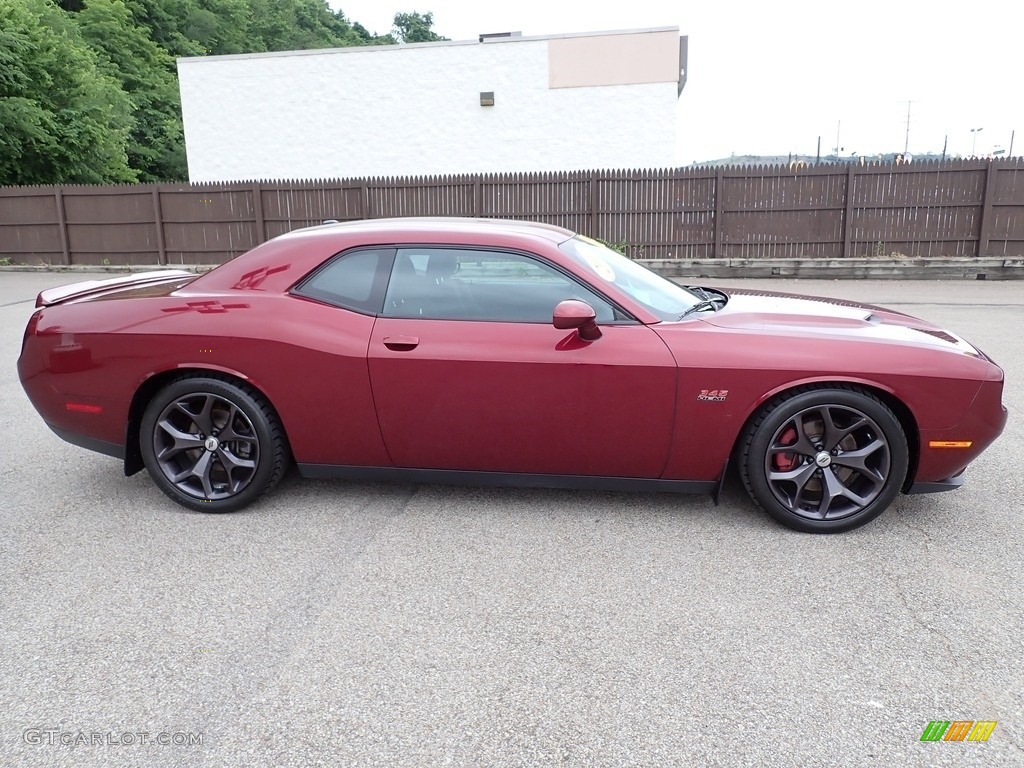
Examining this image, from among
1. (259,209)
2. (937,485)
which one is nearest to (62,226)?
(259,209)

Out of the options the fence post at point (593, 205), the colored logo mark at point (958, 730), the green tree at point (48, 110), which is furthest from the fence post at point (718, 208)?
the green tree at point (48, 110)

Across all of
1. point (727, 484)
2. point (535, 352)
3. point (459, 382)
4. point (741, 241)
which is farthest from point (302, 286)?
point (741, 241)

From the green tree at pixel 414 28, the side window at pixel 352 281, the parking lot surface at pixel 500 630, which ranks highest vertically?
the green tree at pixel 414 28

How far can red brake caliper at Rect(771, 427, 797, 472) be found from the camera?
3.43 meters

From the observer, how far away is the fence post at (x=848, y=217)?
1466cm

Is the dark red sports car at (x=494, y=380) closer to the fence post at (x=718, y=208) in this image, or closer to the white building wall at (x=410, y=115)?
the fence post at (x=718, y=208)

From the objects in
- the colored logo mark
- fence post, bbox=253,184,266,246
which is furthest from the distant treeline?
the colored logo mark

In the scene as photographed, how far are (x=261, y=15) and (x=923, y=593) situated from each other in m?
63.4

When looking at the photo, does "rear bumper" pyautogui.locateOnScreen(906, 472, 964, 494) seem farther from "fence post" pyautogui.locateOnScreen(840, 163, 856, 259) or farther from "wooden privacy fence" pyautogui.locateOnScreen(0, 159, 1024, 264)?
"fence post" pyautogui.locateOnScreen(840, 163, 856, 259)

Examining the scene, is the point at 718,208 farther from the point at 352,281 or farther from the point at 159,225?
the point at 352,281

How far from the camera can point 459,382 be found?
3.48 meters

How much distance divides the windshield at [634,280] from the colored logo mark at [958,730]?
1.95 metres

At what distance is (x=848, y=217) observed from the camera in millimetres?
14820

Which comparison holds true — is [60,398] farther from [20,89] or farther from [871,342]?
[20,89]
